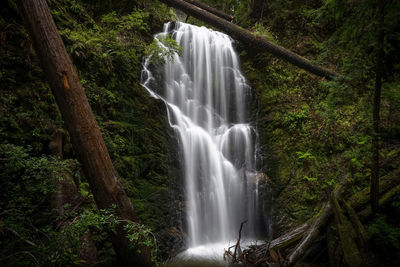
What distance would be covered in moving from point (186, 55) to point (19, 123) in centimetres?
778

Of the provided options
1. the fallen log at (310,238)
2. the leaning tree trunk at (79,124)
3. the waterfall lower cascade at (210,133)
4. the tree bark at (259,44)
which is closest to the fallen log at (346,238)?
the fallen log at (310,238)

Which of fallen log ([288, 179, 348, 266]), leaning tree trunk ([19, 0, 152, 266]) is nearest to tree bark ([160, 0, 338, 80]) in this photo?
fallen log ([288, 179, 348, 266])

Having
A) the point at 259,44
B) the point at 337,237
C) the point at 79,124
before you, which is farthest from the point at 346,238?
the point at 259,44

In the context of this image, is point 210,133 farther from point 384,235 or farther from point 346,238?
point 384,235

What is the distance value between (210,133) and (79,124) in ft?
17.6

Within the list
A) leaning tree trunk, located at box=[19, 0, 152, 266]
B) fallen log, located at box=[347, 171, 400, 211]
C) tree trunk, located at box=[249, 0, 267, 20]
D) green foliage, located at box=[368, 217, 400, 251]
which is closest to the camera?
green foliage, located at box=[368, 217, 400, 251]

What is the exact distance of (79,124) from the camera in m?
3.05

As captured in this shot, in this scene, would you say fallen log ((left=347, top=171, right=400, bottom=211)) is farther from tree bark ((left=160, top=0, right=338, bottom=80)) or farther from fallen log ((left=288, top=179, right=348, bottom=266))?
tree bark ((left=160, top=0, right=338, bottom=80))

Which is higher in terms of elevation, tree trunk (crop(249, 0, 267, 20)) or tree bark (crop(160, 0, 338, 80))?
tree trunk (crop(249, 0, 267, 20))

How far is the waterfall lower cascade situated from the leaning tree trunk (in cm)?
309

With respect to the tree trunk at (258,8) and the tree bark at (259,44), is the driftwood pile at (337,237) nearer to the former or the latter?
the tree bark at (259,44)

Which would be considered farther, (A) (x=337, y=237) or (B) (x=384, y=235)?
(A) (x=337, y=237)

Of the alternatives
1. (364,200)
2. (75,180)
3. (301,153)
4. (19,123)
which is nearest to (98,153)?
(75,180)

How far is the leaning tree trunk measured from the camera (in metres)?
3.04
